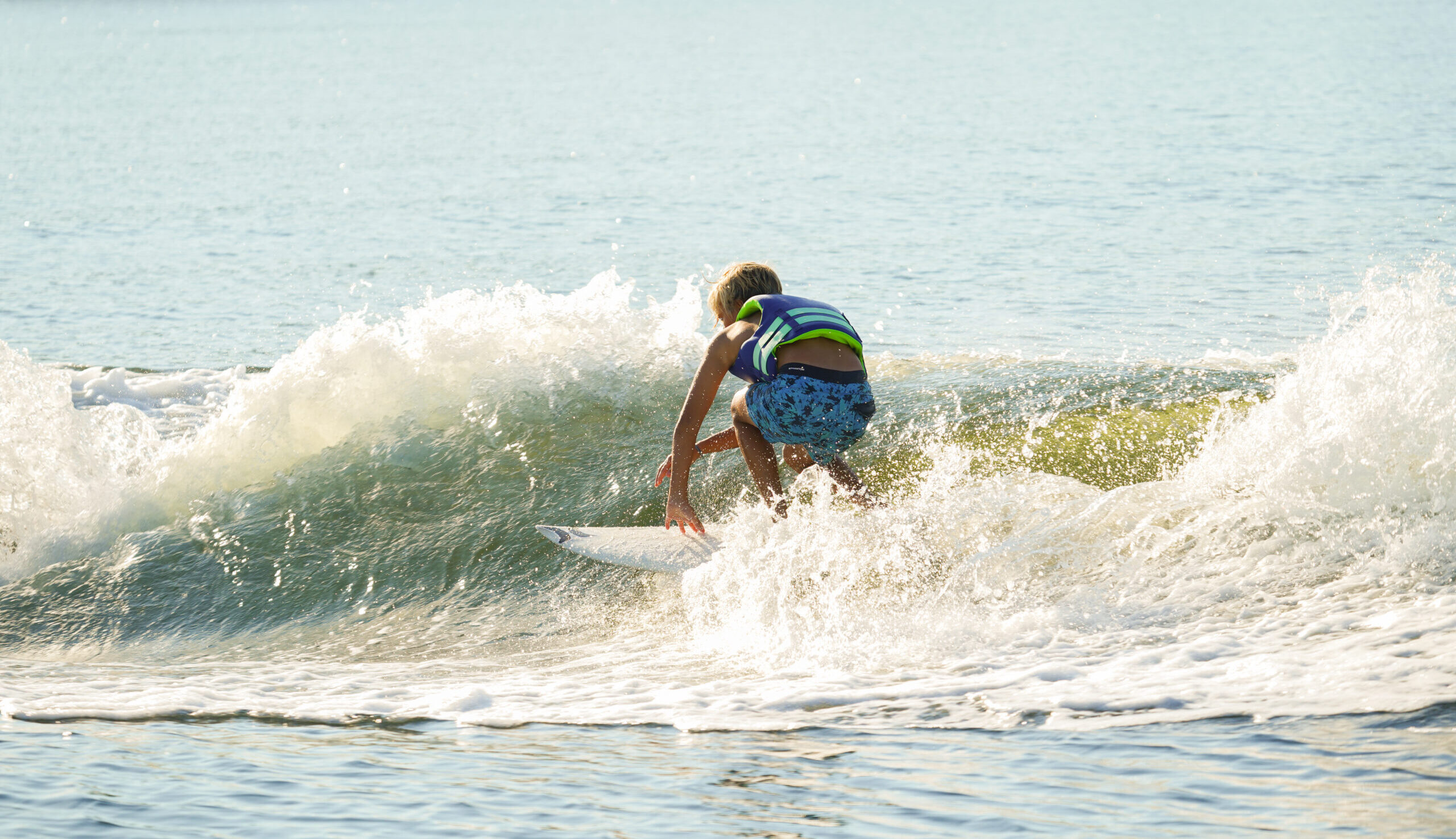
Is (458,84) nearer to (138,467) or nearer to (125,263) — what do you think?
(125,263)

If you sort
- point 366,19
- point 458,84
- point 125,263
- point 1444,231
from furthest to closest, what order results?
1. point 366,19
2. point 458,84
3. point 125,263
4. point 1444,231

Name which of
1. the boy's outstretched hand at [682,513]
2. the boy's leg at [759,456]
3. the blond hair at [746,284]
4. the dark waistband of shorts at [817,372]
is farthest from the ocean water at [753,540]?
the blond hair at [746,284]

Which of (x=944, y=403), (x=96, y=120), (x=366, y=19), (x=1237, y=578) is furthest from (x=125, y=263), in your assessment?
(x=366, y=19)

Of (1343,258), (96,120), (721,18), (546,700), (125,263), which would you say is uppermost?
(721,18)

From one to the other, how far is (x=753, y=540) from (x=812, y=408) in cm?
75

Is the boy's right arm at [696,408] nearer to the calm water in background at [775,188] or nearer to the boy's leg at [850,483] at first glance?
the boy's leg at [850,483]

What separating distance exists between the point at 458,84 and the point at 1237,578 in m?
39.4

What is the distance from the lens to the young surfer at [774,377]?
5.68 m

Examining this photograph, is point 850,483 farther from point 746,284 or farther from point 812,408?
point 746,284

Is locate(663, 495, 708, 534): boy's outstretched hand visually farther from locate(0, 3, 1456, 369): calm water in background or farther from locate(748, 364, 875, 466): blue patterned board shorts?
locate(0, 3, 1456, 369): calm water in background

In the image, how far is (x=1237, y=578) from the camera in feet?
18.2

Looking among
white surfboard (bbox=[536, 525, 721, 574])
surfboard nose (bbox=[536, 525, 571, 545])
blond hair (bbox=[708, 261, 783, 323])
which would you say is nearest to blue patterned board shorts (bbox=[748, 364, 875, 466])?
blond hair (bbox=[708, 261, 783, 323])

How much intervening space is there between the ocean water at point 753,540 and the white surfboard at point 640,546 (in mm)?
95

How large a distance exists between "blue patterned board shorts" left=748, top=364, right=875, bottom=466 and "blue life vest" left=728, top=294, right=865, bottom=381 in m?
0.08
